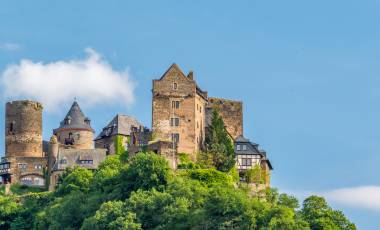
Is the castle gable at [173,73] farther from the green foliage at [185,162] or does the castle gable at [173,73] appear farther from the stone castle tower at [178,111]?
the green foliage at [185,162]

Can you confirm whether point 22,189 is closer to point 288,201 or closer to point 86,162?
point 86,162

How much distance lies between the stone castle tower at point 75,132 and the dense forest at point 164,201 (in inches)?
270

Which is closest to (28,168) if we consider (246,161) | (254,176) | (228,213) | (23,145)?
(23,145)

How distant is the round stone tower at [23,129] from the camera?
370 ft

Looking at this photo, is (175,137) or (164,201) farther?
(175,137)

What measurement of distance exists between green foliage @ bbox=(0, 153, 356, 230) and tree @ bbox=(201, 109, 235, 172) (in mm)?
1351

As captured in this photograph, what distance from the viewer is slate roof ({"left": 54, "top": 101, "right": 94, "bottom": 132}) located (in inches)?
4496

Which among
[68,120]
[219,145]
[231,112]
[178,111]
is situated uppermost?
[231,112]

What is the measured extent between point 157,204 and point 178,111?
1607 centimetres

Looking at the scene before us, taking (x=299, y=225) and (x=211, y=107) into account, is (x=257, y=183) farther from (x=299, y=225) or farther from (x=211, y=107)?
(x=299, y=225)

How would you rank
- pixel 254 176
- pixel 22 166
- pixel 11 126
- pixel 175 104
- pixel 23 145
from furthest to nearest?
pixel 11 126
pixel 23 145
pixel 22 166
pixel 254 176
pixel 175 104

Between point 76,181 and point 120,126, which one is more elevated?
point 120,126

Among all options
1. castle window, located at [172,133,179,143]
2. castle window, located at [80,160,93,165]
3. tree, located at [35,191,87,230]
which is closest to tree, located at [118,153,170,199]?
tree, located at [35,191,87,230]

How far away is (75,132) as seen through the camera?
4486 inches
